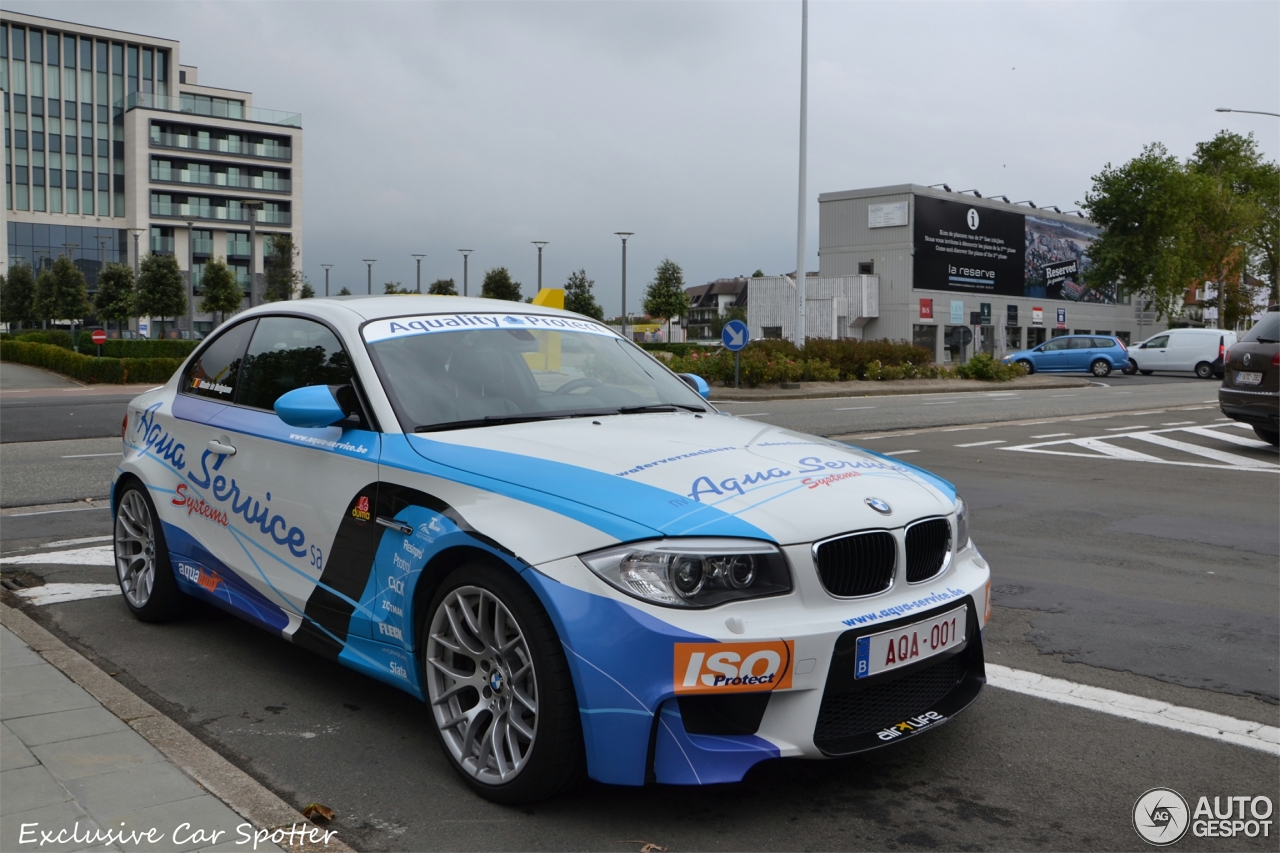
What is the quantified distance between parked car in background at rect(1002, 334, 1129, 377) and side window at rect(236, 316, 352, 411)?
41.7m

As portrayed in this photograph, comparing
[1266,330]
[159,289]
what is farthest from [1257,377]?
[159,289]

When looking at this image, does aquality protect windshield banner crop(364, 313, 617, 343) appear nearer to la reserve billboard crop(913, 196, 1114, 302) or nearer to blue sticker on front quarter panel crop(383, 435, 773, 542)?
blue sticker on front quarter panel crop(383, 435, 773, 542)

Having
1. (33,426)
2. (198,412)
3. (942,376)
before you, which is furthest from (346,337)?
(942,376)

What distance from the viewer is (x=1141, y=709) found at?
4309 mm

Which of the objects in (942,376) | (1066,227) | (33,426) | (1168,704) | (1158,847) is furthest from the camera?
(1066,227)

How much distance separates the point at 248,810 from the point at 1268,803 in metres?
3.05

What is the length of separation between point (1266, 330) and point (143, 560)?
13088mm

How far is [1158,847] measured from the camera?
125 inches

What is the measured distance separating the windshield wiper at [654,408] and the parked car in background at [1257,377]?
1122 cm

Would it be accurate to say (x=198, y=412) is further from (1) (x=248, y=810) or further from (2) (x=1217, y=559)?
(2) (x=1217, y=559)

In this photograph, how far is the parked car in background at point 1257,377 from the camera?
13.4 m

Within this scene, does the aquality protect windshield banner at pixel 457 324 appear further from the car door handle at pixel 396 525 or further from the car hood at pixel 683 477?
the car door handle at pixel 396 525

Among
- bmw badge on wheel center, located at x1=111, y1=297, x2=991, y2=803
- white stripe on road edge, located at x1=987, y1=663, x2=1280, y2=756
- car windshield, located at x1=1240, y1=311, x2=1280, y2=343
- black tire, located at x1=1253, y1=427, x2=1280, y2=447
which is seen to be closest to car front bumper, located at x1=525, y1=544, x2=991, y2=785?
bmw badge on wheel center, located at x1=111, y1=297, x2=991, y2=803

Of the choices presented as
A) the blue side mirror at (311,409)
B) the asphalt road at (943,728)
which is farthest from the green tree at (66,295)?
the blue side mirror at (311,409)
